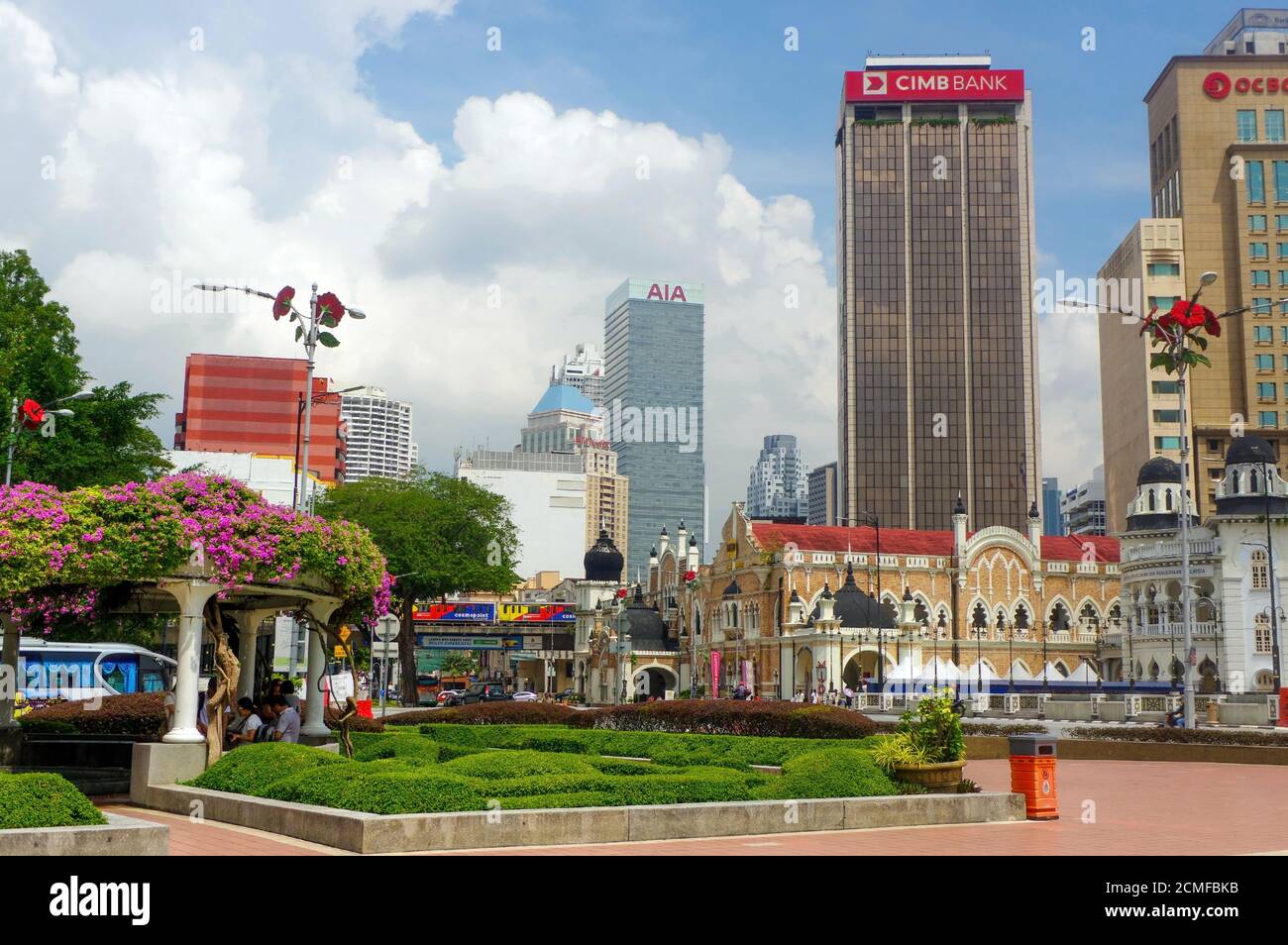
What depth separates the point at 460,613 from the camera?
4734 inches

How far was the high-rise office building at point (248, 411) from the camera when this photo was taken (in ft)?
444

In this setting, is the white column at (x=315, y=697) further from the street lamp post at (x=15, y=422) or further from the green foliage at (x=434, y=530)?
the green foliage at (x=434, y=530)

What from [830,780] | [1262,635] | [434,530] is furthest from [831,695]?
[830,780]

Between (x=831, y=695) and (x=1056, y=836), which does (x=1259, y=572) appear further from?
(x=1056, y=836)

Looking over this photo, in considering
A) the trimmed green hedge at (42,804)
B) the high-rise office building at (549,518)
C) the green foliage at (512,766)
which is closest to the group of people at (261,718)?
the green foliage at (512,766)

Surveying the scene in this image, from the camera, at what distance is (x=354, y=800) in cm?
1359

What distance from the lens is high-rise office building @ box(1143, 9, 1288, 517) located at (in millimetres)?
110125

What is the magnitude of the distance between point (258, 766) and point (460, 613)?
105 metres

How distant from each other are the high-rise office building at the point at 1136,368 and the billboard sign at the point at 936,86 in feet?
96.6

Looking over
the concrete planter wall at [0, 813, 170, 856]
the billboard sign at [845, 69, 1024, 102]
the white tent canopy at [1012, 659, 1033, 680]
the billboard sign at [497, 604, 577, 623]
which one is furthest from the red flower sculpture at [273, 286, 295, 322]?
the billboard sign at [845, 69, 1024, 102]

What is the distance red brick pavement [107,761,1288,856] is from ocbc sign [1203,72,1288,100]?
109m
